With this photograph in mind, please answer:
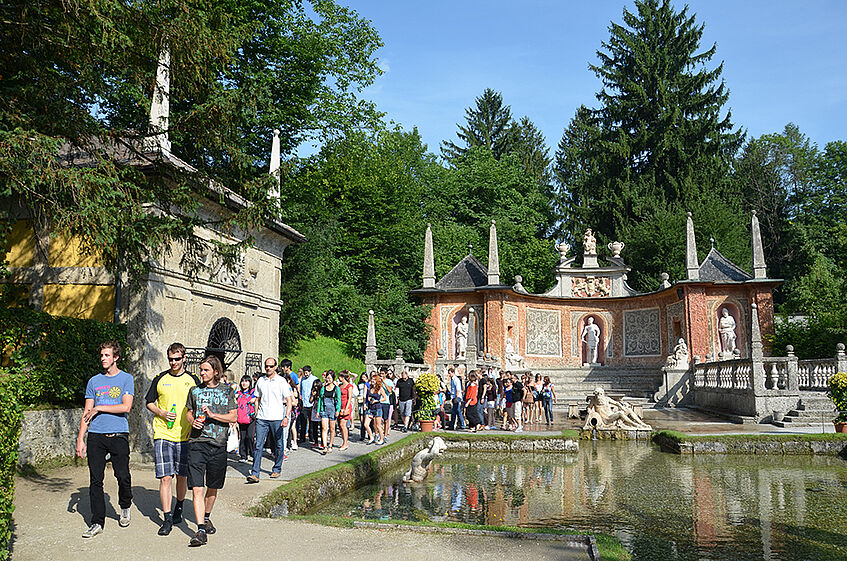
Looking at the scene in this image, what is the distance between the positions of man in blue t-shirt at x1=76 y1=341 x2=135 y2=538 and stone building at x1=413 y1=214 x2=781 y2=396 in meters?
20.2

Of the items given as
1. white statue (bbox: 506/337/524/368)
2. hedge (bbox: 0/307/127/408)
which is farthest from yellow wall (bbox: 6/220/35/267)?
white statue (bbox: 506/337/524/368)

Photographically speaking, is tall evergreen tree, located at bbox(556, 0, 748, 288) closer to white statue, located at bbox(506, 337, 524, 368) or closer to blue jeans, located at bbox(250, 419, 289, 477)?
white statue, located at bbox(506, 337, 524, 368)

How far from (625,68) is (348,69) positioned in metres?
24.6

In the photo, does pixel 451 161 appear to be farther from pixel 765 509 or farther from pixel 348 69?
pixel 765 509

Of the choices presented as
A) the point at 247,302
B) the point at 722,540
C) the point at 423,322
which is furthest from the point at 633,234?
the point at 722,540

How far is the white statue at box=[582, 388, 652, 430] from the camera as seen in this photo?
52.9ft

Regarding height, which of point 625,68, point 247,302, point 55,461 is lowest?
point 55,461

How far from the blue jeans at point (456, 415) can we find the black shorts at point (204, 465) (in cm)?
1136

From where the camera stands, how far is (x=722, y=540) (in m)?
6.72

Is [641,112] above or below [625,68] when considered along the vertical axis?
below

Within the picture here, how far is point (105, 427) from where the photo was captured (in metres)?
5.79

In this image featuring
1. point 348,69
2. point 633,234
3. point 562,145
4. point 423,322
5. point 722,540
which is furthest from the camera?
point 562,145

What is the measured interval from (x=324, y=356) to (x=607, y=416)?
11.8 meters

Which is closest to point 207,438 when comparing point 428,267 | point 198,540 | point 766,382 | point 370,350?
point 198,540
